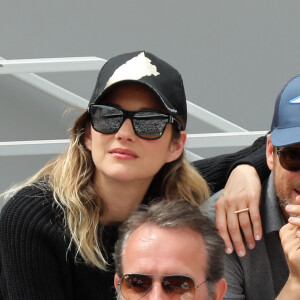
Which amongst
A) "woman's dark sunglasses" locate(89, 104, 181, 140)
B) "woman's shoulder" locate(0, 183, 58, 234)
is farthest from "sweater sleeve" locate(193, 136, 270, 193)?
"woman's shoulder" locate(0, 183, 58, 234)

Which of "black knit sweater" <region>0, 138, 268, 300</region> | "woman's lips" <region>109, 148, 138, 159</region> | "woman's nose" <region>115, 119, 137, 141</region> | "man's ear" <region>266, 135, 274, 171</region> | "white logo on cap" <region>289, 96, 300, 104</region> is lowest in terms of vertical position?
"black knit sweater" <region>0, 138, 268, 300</region>

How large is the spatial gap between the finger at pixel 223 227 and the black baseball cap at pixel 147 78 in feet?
1.07

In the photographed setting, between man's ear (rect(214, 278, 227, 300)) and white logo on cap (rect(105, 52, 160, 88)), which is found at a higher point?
white logo on cap (rect(105, 52, 160, 88))

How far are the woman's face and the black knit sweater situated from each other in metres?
0.23

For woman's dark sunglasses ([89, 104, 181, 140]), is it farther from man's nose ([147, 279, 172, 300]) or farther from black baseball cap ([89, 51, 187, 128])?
man's nose ([147, 279, 172, 300])

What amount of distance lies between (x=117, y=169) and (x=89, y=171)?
213 mm

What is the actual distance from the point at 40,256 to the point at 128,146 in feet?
1.49

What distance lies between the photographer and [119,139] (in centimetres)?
253

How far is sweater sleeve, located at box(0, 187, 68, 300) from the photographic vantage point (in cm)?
259

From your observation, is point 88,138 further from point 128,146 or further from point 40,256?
point 40,256

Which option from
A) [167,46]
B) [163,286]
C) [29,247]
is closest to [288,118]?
[163,286]

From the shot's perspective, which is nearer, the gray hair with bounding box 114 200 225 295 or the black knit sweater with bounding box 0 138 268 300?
the gray hair with bounding box 114 200 225 295

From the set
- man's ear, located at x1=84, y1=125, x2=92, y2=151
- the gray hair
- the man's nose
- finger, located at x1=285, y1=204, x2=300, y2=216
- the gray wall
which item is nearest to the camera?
the man's nose

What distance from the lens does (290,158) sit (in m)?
2.49
